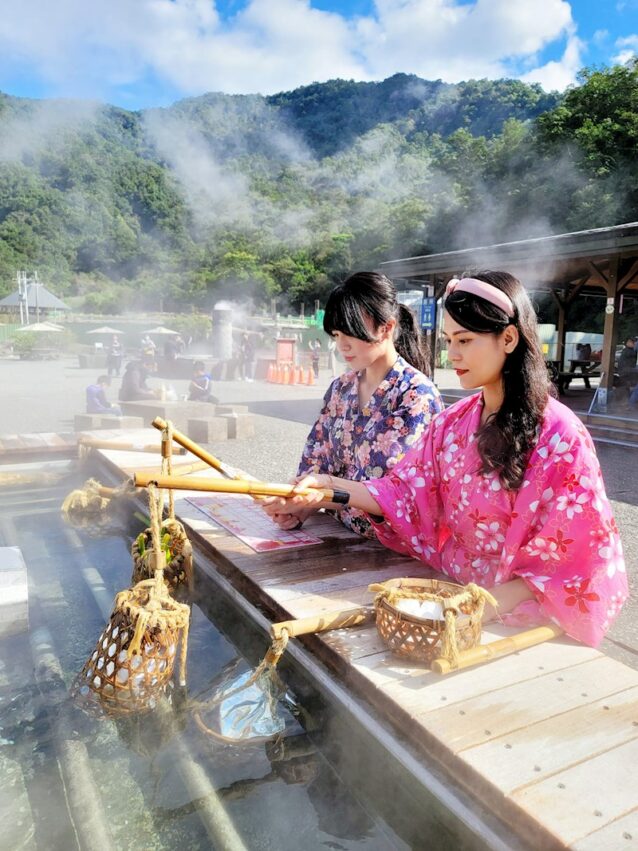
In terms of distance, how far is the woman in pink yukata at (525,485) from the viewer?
72.1 inches

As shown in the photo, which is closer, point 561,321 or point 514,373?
point 514,373

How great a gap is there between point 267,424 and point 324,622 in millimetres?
8677

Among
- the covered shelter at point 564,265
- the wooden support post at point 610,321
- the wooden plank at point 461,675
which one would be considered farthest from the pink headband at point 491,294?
the wooden support post at point 610,321

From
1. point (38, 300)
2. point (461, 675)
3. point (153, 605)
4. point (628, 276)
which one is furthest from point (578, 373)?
point (38, 300)

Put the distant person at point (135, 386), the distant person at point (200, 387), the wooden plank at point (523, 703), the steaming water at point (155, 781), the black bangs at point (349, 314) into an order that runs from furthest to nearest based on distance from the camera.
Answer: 1. the distant person at point (200, 387)
2. the distant person at point (135, 386)
3. the black bangs at point (349, 314)
4. the steaming water at point (155, 781)
5. the wooden plank at point (523, 703)

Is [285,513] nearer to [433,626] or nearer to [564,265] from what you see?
[433,626]

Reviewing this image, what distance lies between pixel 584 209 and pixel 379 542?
26478 millimetres

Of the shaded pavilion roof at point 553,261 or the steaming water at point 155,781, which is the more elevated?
the shaded pavilion roof at point 553,261

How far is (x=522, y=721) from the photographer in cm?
148

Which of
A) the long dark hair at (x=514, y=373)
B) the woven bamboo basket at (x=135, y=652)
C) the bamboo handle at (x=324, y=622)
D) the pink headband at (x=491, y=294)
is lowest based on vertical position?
the woven bamboo basket at (x=135, y=652)

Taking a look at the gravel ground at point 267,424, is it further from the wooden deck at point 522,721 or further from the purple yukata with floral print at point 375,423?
the purple yukata with floral print at point 375,423

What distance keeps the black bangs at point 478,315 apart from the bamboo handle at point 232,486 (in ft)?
2.73

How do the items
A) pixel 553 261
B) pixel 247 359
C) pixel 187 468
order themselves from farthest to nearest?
pixel 247 359 → pixel 553 261 → pixel 187 468

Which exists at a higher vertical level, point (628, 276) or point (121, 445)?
point (628, 276)
